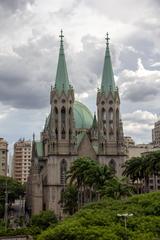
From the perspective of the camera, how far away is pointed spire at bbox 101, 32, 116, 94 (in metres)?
124

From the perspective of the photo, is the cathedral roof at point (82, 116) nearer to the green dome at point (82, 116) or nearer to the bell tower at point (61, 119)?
the green dome at point (82, 116)

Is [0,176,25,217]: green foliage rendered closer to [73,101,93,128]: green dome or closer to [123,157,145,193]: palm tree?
[73,101,93,128]: green dome

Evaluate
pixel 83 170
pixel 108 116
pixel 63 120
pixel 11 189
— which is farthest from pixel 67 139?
pixel 11 189

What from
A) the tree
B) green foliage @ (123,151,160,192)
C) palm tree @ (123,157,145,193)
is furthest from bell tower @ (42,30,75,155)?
palm tree @ (123,157,145,193)

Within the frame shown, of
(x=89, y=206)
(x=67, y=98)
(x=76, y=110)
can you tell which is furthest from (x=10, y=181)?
(x=89, y=206)

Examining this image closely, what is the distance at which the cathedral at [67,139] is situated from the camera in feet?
378

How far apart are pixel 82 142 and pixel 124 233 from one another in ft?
243

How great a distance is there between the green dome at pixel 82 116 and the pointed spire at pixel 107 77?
1193 cm

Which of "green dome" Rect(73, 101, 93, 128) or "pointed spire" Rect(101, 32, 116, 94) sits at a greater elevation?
"pointed spire" Rect(101, 32, 116, 94)

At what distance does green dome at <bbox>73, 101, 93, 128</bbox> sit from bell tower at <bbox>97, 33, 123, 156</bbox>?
9518 mm

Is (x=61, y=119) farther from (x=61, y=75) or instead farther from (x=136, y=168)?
(x=136, y=168)

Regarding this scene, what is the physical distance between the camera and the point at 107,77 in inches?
4931

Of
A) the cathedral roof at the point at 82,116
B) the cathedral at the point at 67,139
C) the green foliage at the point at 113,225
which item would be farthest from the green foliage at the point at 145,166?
the cathedral roof at the point at 82,116

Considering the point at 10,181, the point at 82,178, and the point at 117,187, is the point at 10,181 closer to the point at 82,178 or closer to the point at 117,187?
the point at 82,178
